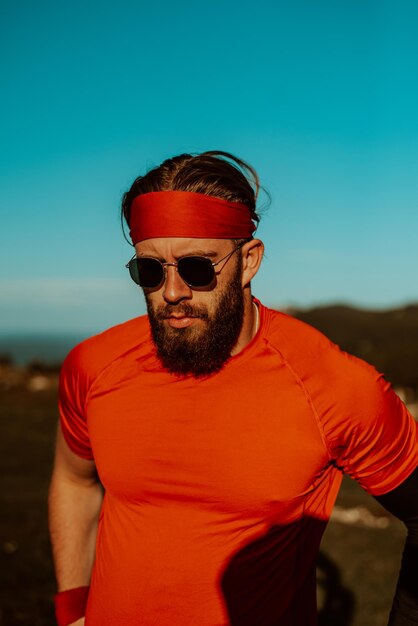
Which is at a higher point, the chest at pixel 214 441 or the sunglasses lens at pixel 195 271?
the sunglasses lens at pixel 195 271

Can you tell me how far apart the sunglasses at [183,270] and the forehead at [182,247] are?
0.10ft

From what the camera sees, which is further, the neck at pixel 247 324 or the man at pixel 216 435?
the neck at pixel 247 324

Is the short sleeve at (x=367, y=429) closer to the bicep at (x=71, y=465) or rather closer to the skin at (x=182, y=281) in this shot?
the skin at (x=182, y=281)

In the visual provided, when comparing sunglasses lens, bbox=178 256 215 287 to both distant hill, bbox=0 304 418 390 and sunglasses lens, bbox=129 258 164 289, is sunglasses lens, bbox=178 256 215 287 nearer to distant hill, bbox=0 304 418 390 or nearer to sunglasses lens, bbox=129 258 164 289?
sunglasses lens, bbox=129 258 164 289

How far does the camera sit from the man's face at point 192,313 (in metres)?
2.41

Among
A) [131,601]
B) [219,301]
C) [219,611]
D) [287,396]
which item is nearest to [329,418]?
[287,396]

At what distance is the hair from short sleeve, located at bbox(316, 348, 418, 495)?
2.81 feet

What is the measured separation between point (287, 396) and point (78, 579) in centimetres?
134

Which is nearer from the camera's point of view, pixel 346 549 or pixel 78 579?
pixel 78 579

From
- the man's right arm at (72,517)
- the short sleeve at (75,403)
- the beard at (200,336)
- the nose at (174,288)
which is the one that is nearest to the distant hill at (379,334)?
the man's right arm at (72,517)

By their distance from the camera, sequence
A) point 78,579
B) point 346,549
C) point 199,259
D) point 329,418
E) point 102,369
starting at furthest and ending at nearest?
point 346,549 → point 78,579 → point 102,369 → point 199,259 → point 329,418

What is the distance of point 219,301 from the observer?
8.13 ft

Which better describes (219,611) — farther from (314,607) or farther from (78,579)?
(78,579)

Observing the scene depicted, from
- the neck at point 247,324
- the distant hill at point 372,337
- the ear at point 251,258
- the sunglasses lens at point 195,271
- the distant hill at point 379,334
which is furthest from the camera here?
the distant hill at point 372,337
